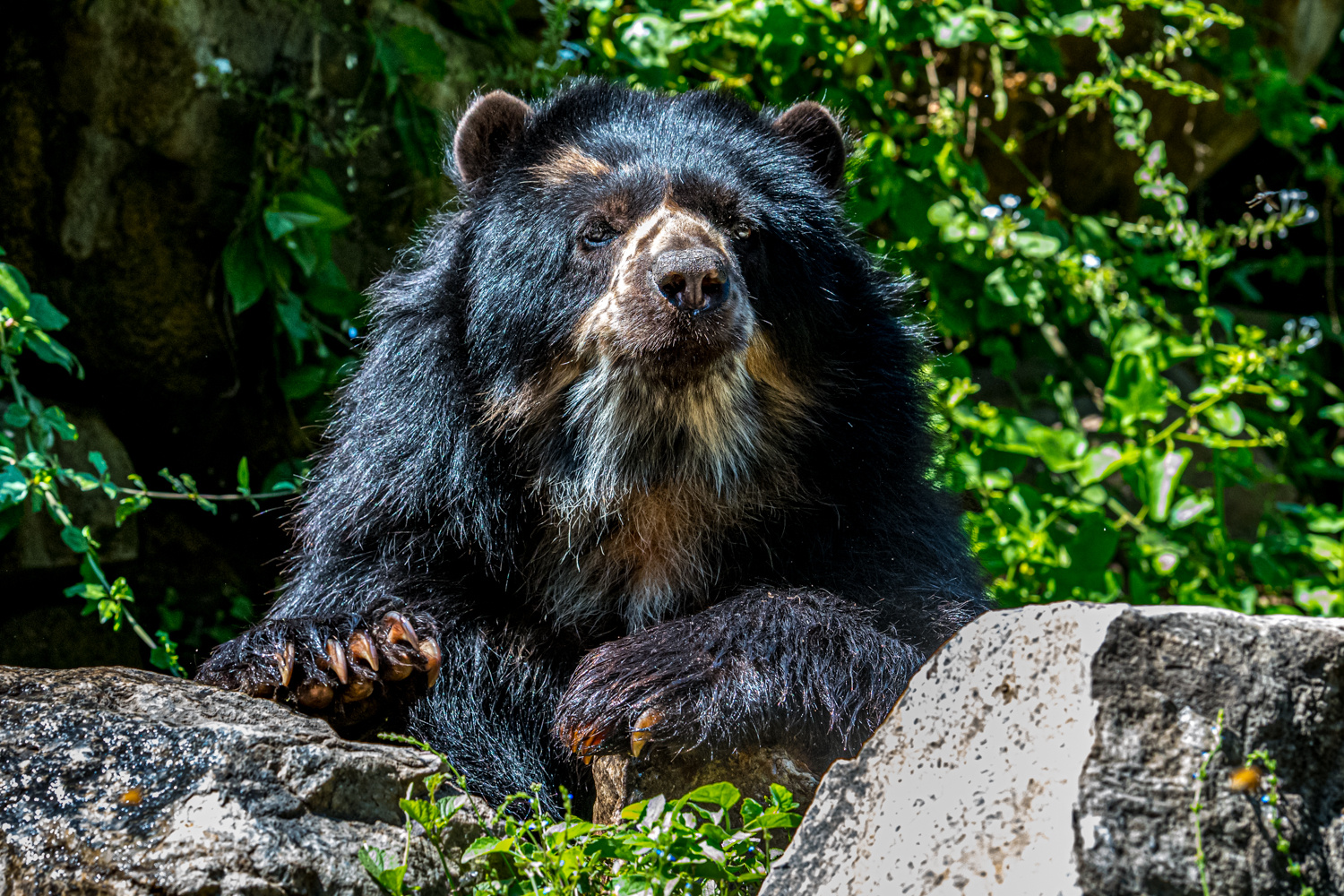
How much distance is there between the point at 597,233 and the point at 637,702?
1263mm

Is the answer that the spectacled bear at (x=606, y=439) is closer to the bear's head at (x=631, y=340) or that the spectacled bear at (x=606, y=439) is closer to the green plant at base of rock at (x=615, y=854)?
the bear's head at (x=631, y=340)

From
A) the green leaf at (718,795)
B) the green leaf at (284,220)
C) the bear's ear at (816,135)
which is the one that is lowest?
the green leaf at (718,795)

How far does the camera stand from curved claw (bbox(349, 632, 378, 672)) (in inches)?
118

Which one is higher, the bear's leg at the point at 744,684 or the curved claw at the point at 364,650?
the bear's leg at the point at 744,684

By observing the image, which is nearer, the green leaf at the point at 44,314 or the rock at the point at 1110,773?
the rock at the point at 1110,773

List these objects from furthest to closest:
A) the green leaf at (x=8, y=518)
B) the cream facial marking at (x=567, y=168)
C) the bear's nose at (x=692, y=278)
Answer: the green leaf at (x=8, y=518) → the cream facial marking at (x=567, y=168) → the bear's nose at (x=692, y=278)

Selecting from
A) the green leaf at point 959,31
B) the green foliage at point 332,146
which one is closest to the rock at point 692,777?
the green foliage at point 332,146

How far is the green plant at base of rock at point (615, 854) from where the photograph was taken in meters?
2.12

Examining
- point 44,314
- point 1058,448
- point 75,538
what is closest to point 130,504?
point 75,538

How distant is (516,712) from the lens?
11.1 ft

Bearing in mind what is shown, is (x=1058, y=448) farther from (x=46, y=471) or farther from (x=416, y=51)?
(x=46, y=471)

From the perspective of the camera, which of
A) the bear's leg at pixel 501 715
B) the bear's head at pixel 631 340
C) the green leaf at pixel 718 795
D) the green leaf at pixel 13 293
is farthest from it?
the green leaf at pixel 13 293

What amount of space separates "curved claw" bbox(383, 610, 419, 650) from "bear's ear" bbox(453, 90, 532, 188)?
4.43ft

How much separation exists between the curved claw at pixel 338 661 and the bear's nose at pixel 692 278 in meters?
1.13
